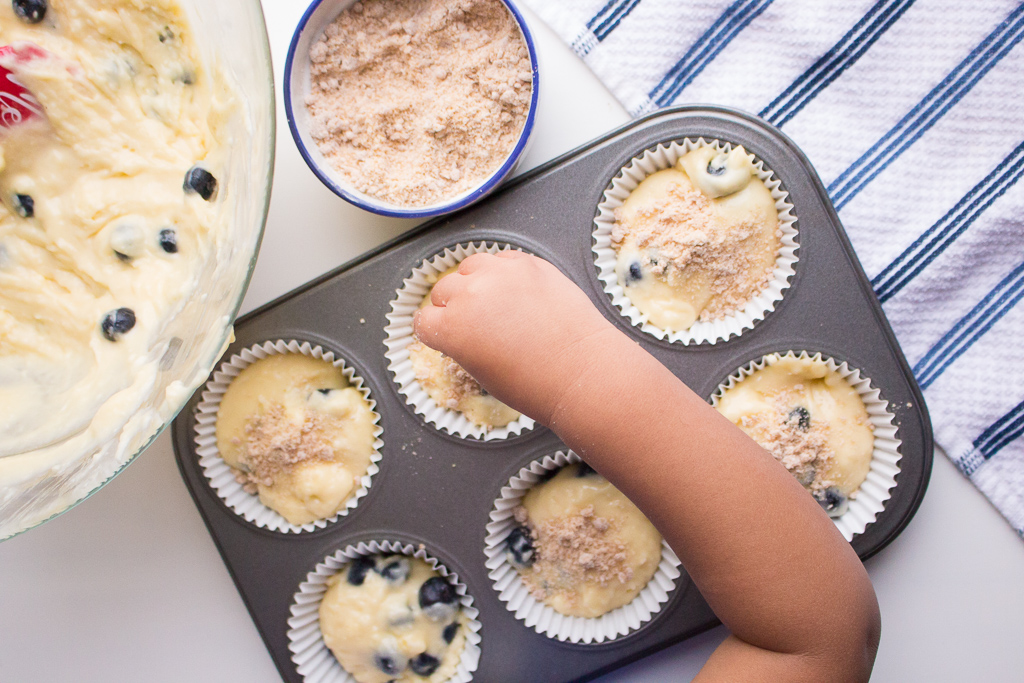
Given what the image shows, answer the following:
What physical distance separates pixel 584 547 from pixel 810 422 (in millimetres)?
403

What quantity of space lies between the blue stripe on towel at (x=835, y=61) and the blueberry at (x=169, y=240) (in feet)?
3.03

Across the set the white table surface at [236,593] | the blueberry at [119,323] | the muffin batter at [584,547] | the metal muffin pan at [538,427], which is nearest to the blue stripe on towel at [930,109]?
the metal muffin pan at [538,427]

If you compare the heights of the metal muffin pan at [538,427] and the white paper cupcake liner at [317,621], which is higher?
the metal muffin pan at [538,427]

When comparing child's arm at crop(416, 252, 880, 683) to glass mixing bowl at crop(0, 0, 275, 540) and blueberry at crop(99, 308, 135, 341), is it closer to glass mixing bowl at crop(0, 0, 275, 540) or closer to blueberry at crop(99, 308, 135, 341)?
glass mixing bowl at crop(0, 0, 275, 540)

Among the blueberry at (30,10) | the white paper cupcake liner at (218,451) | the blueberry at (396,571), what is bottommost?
the blueberry at (396,571)

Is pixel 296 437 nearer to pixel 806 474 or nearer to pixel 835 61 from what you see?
pixel 806 474

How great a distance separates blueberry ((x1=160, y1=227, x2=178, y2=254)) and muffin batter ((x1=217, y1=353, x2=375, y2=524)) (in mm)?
313

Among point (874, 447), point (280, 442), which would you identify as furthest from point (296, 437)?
point (874, 447)

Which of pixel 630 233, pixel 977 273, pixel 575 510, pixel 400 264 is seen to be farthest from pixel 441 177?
pixel 977 273

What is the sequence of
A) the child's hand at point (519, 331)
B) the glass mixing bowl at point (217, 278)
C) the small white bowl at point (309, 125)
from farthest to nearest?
the small white bowl at point (309, 125) → the child's hand at point (519, 331) → the glass mixing bowl at point (217, 278)

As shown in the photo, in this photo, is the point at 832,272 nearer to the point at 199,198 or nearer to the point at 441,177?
the point at 441,177

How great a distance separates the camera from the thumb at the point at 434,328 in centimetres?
92

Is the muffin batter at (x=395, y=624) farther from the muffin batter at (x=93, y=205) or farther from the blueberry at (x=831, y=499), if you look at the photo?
the blueberry at (x=831, y=499)

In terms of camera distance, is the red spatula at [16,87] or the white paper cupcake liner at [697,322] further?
the white paper cupcake liner at [697,322]
